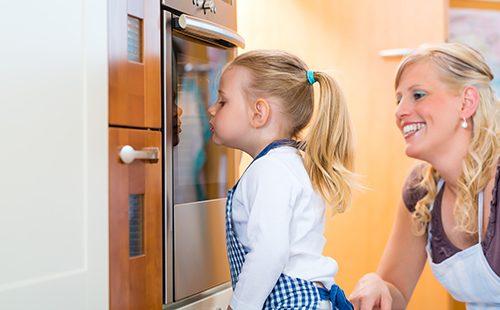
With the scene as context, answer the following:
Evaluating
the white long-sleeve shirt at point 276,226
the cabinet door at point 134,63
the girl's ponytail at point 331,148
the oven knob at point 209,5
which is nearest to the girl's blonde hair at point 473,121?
the girl's ponytail at point 331,148

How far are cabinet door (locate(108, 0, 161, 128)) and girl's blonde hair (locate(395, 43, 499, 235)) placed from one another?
803 millimetres

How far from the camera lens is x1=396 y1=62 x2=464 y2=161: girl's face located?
1.59 m

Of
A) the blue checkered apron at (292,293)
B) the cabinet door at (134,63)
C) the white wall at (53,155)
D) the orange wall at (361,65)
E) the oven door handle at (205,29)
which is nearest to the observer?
the white wall at (53,155)

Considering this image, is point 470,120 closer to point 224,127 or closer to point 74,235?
point 224,127

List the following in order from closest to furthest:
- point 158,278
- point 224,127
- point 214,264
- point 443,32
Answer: point 158,278, point 224,127, point 214,264, point 443,32

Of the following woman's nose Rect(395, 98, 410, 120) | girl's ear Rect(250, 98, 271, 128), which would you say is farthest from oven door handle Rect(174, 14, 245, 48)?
woman's nose Rect(395, 98, 410, 120)

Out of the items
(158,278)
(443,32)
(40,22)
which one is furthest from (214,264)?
(443,32)

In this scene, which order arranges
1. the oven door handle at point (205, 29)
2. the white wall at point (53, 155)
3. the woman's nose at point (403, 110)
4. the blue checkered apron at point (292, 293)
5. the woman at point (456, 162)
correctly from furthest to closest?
the woman's nose at point (403, 110)
the woman at point (456, 162)
the oven door handle at point (205, 29)
the blue checkered apron at point (292, 293)
the white wall at point (53, 155)

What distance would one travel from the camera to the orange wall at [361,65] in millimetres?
2512

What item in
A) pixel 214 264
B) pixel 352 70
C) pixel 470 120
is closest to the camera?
pixel 214 264

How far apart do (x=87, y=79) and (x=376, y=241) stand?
5.89 feet

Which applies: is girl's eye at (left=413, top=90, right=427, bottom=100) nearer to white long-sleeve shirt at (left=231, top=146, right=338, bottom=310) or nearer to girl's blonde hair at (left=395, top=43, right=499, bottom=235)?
girl's blonde hair at (left=395, top=43, right=499, bottom=235)

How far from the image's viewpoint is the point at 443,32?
2404 mm

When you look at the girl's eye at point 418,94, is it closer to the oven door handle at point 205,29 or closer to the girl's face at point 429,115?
the girl's face at point 429,115
